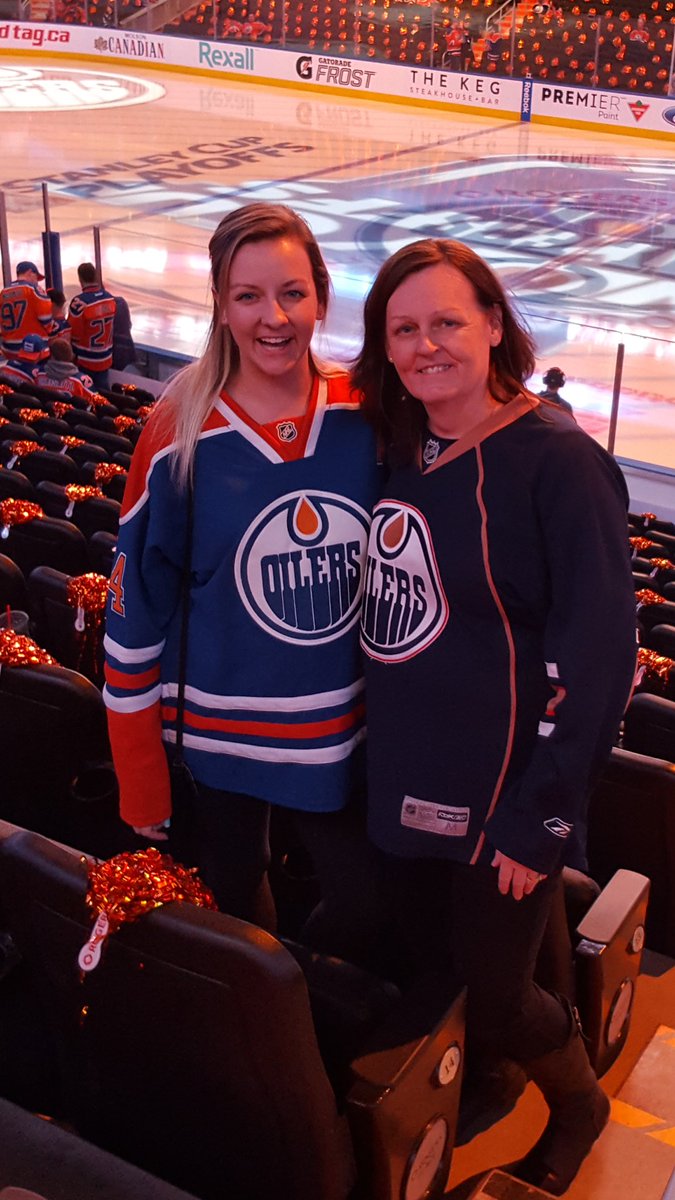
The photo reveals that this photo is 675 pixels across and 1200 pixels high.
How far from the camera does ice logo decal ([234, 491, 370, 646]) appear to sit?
4.63ft

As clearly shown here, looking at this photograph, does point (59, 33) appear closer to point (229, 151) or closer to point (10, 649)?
point (229, 151)

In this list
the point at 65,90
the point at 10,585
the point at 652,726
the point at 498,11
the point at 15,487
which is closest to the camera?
the point at 652,726

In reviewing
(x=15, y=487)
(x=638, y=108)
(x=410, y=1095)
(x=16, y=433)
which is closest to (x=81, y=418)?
(x=16, y=433)

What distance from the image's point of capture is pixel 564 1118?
4.86ft

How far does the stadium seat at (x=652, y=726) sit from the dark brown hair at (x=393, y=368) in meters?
0.73

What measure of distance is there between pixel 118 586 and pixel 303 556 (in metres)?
0.23

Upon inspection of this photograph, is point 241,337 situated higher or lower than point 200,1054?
higher

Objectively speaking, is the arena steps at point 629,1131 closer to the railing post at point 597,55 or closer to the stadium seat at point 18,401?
the stadium seat at point 18,401

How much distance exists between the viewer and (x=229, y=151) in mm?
13750

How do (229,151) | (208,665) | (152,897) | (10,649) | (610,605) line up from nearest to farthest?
1. (152,897)
2. (610,605)
3. (208,665)
4. (10,649)
5. (229,151)

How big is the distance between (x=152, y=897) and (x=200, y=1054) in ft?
0.50

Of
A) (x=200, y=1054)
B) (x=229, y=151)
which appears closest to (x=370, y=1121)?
(x=200, y=1054)

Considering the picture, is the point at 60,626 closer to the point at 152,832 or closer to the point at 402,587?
the point at 152,832

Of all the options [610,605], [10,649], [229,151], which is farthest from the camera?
[229,151]
